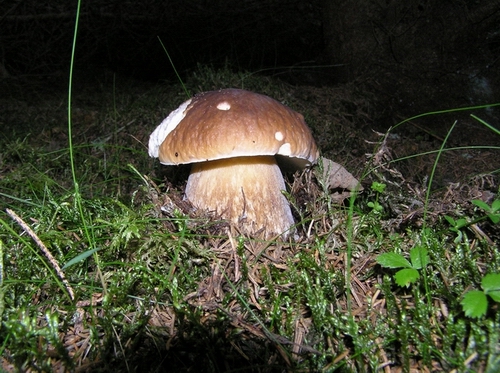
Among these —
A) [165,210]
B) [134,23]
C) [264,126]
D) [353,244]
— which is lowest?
[353,244]

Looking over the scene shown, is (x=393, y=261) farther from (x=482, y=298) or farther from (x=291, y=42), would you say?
(x=291, y=42)

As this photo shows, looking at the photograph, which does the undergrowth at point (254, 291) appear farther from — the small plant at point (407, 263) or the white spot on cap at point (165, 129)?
the white spot on cap at point (165, 129)

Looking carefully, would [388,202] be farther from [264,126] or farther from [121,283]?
[121,283]

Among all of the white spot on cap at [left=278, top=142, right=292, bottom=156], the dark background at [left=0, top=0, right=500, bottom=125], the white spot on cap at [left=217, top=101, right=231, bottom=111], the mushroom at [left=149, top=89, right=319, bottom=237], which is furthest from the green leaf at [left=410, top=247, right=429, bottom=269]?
the dark background at [left=0, top=0, right=500, bottom=125]

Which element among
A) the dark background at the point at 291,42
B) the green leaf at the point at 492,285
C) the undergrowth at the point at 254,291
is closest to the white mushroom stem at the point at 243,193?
the undergrowth at the point at 254,291

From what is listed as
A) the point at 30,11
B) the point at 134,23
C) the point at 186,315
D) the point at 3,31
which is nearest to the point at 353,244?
the point at 186,315

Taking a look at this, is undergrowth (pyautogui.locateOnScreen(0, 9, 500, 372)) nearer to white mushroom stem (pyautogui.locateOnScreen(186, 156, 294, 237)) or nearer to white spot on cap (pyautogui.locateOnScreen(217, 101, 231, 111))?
white mushroom stem (pyautogui.locateOnScreen(186, 156, 294, 237))
